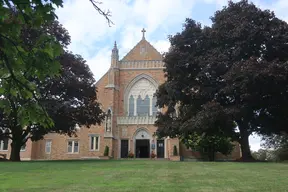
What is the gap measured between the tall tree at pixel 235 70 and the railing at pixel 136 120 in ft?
34.4

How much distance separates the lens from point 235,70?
23.1 m

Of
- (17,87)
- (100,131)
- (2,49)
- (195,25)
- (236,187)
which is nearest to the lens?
(2,49)

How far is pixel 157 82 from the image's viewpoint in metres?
40.9

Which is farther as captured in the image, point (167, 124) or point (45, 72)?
point (167, 124)

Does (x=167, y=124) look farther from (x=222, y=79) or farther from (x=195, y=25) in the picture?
(x=195, y=25)

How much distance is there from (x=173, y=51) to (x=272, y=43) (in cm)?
742

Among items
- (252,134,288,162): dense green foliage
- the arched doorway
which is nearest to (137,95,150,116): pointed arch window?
the arched doorway

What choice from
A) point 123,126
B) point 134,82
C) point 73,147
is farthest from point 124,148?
point 134,82

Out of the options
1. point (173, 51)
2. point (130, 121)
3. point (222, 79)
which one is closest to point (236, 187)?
point (222, 79)

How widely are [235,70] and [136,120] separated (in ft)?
60.7

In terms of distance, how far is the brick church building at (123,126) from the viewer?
38750 mm

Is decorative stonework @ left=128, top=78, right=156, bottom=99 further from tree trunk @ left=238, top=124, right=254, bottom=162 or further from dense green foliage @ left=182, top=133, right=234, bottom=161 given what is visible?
tree trunk @ left=238, top=124, right=254, bottom=162

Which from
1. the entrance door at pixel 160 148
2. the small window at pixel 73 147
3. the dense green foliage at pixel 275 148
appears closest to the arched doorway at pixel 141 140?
the entrance door at pixel 160 148

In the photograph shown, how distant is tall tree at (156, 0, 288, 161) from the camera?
2311 centimetres
